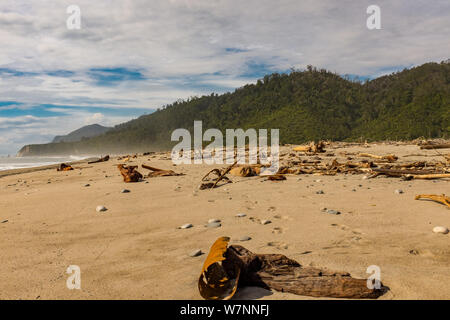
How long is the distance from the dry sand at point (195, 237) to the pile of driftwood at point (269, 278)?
0.07 m

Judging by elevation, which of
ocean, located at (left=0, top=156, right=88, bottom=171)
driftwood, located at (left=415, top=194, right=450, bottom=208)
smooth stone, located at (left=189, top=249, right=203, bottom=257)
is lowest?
ocean, located at (left=0, top=156, right=88, bottom=171)

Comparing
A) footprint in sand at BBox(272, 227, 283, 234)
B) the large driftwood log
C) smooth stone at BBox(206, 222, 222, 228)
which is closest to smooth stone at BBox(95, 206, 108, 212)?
smooth stone at BBox(206, 222, 222, 228)

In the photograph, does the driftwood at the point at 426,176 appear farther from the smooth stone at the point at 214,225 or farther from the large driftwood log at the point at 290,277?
the large driftwood log at the point at 290,277

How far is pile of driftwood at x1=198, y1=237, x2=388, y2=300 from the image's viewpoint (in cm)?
183

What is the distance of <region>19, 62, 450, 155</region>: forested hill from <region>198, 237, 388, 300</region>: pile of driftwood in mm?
44563

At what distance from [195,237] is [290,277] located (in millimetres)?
1332

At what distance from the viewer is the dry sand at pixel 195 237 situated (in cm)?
204

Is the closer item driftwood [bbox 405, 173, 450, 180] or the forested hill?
driftwood [bbox 405, 173, 450, 180]

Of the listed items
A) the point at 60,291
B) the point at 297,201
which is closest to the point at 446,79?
the point at 297,201

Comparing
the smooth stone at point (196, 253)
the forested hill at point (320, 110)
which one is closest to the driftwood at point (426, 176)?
the smooth stone at point (196, 253)

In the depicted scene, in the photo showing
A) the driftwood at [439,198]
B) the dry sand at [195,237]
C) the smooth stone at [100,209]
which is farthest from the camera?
the smooth stone at [100,209]

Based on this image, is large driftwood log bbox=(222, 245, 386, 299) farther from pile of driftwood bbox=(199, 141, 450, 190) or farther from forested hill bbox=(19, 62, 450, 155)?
forested hill bbox=(19, 62, 450, 155)
